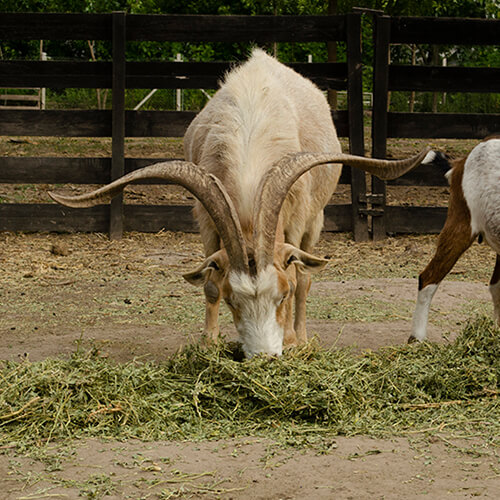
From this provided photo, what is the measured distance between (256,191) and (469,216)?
1748 mm

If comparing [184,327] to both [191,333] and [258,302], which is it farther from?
[258,302]

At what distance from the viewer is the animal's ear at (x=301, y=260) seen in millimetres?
5000

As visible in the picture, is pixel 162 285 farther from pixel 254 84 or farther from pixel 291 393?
pixel 291 393

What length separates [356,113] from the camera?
10234 millimetres

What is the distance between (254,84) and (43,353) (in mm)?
2322

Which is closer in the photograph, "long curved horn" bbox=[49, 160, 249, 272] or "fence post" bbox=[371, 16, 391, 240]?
"long curved horn" bbox=[49, 160, 249, 272]

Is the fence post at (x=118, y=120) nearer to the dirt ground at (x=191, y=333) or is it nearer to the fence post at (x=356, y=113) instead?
the dirt ground at (x=191, y=333)

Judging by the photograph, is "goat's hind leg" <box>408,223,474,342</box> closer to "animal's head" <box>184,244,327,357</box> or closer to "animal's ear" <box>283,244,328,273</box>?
"animal's ear" <box>283,244,328,273</box>

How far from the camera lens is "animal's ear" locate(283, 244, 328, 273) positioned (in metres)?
5.00

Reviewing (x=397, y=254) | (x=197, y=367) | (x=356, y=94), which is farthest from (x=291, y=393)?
(x=356, y=94)

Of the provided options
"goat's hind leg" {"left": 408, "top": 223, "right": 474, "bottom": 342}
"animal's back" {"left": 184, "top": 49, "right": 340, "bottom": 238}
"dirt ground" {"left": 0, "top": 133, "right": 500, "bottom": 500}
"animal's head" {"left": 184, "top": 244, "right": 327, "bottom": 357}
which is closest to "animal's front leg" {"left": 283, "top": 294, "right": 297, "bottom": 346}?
"animal's head" {"left": 184, "top": 244, "right": 327, "bottom": 357}

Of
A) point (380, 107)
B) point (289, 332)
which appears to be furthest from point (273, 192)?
point (380, 107)

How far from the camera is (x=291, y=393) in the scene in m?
4.36

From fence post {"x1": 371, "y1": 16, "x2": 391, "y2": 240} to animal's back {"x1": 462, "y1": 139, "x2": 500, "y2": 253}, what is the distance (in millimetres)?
4372
